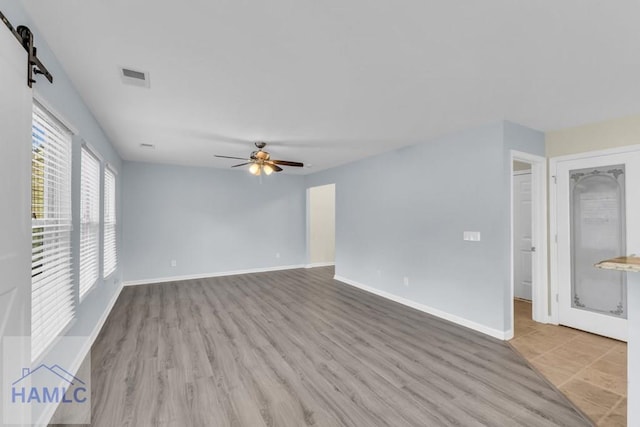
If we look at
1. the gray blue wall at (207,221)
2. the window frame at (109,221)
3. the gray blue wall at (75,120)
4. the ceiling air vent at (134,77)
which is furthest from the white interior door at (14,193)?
the gray blue wall at (207,221)

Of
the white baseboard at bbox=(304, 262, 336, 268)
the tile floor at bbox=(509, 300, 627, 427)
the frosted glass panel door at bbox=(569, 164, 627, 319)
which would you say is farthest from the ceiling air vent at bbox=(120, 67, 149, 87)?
the white baseboard at bbox=(304, 262, 336, 268)

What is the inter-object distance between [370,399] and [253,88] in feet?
8.96

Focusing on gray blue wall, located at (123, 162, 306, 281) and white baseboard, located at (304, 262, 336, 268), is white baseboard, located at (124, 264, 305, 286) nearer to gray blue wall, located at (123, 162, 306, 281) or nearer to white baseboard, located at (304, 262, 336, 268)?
gray blue wall, located at (123, 162, 306, 281)

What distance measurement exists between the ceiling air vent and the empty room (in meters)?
0.03

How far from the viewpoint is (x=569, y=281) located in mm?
3564

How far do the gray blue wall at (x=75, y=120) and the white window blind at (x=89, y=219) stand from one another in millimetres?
145

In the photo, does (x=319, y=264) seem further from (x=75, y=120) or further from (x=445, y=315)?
(x=75, y=120)

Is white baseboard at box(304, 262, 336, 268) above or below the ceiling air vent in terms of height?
below

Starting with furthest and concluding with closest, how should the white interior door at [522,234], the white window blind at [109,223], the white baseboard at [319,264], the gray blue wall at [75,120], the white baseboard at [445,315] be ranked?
the white baseboard at [319,264] < the white interior door at [522,234] < the white window blind at [109,223] < the white baseboard at [445,315] < the gray blue wall at [75,120]

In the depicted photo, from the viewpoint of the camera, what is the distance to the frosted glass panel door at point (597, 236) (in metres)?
3.20

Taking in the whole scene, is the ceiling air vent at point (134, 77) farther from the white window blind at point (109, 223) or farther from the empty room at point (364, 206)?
the white window blind at point (109, 223)

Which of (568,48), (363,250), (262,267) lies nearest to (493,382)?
(568,48)

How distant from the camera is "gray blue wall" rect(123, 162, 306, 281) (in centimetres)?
576

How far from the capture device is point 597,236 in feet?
11.0
